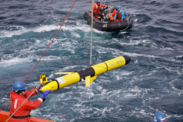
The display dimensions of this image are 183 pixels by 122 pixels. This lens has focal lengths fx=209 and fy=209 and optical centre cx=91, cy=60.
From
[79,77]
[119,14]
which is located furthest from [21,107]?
[119,14]

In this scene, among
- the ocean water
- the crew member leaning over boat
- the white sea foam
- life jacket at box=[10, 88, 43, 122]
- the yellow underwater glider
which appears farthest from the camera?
the crew member leaning over boat

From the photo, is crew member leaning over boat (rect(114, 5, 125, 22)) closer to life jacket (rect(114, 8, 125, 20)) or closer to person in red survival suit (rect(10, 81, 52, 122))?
life jacket (rect(114, 8, 125, 20))

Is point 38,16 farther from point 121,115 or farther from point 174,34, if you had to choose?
point 121,115

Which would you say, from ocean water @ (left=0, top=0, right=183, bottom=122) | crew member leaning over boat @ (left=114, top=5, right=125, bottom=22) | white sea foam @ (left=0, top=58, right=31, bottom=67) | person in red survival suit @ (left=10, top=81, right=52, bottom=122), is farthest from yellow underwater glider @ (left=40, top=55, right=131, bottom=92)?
crew member leaning over boat @ (left=114, top=5, right=125, bottom=22)

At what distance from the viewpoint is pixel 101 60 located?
14.1m

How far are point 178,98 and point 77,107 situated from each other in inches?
204

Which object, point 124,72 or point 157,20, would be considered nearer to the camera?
point 124,72

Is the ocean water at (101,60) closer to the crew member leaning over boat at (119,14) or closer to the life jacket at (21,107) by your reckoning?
the crew member leaning over boat at (119,14)

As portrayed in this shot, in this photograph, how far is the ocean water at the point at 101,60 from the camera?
33.1ft

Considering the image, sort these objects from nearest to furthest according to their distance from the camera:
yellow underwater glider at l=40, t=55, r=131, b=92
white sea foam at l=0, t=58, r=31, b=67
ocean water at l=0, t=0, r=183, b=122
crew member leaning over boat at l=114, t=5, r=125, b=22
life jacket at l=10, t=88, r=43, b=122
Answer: life jacket at l=10, t=88, r=43, b=122, yellow underwater glider at l=40, t=55, r=131, b=92, ocean water at l=0, t=0, r=183, b=122, white sea foam at l=0, t=58, r=31, b=67, crew member leaning over boat at l=114, t=5, r=125, b=22

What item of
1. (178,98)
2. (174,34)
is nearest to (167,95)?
(178,98)

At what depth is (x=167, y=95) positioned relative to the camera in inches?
431

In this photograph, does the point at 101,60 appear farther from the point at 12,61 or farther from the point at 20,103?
the point at 20,103

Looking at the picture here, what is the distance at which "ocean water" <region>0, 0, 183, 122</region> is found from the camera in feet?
33.1
